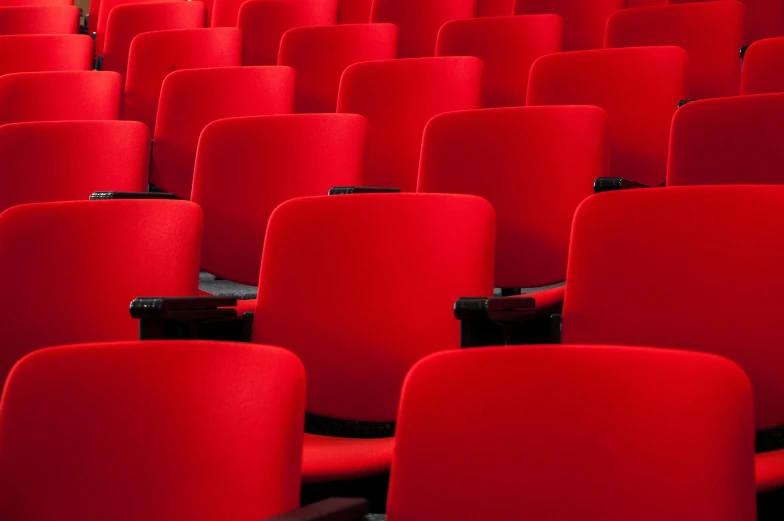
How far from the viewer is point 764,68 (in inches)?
37.6

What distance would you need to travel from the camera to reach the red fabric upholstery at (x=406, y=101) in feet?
3.44

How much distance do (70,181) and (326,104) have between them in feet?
1.30

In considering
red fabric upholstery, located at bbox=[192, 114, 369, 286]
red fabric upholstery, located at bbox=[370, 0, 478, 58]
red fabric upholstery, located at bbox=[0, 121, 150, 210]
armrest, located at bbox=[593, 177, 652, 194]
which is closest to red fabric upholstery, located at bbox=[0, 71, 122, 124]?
red fabric upholstery, located at bbox=[0, 121, 150, 210]

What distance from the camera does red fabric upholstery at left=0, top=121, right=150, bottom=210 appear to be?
976 millimetres

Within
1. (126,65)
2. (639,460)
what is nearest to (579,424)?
(639,460)

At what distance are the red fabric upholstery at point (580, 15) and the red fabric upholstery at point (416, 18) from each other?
0.36 feet

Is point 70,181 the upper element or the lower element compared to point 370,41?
lower

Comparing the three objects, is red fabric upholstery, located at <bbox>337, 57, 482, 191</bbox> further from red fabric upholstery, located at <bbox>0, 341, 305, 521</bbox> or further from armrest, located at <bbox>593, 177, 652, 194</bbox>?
red fabric upholstery, located at <bbox>0, 341, 305, 521</bbox>

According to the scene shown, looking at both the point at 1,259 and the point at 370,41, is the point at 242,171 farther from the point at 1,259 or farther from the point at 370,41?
the point at 370,41

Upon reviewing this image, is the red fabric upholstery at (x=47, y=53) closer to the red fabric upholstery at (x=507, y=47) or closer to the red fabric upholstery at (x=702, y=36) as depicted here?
the red fabric upholstery at (x=507, y=47)

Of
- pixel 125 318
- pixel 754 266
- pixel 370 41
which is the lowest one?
pixel 125 318

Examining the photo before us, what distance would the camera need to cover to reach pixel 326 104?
1.27m

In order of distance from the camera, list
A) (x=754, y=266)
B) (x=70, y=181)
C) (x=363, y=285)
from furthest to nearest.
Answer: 1. (x=70, y=181)
2. (x=363, y=285)
3. (x=754, y=266)

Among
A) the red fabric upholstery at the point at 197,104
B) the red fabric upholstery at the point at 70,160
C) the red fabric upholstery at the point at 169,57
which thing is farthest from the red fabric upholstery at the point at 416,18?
the red fabric upholstery at the point at 70,160
